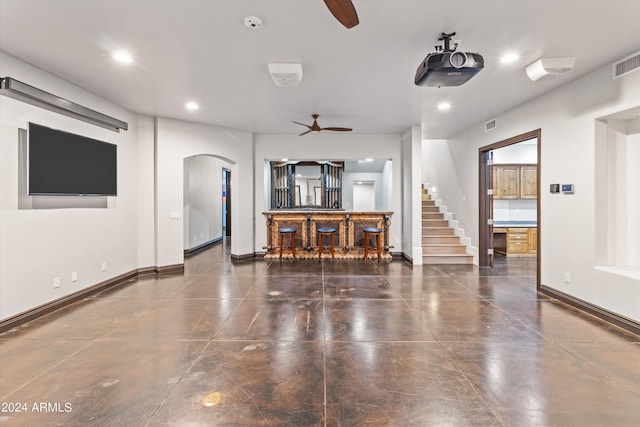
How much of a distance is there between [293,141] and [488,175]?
441 centimetres

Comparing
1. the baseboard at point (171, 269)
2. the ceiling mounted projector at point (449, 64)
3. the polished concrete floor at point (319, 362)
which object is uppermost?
the ceiling mounted projector at point (449, 64)

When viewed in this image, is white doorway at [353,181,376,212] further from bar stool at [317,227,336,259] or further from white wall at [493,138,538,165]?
white wall at [493,138,538,165]

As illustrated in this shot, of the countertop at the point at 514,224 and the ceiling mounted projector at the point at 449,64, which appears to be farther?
the countertop at the point at 514,224

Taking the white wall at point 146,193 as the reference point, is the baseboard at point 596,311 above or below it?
below

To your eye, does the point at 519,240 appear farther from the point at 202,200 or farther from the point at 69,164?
the point at 69,164

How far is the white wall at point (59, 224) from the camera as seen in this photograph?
3383mm

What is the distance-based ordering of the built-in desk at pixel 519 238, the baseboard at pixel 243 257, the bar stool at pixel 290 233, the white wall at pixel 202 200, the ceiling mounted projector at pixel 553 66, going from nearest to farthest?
the ceiling mounted projector at pixel 553 66 < the bar stool at pixel 290 233 < the baseboard at pixel 243 257 < the built-in desk at pixel 519 238 < the white wall at pixel 202 200

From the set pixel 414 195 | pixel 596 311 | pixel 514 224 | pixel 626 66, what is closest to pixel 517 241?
pixel 514 224

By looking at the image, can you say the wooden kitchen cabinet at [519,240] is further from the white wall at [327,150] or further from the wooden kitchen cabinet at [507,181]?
the white wall at [327,150]

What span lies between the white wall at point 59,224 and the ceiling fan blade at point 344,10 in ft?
12.0

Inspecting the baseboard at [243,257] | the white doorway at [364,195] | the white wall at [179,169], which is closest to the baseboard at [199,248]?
the baseboard at [243,257]

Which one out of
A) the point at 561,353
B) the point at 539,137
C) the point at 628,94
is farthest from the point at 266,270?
the point at 628,94

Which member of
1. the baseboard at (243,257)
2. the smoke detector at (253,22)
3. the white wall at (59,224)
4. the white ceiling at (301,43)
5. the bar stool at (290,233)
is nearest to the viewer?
the white ceiling at (301,43)

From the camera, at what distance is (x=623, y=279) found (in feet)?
11.4
